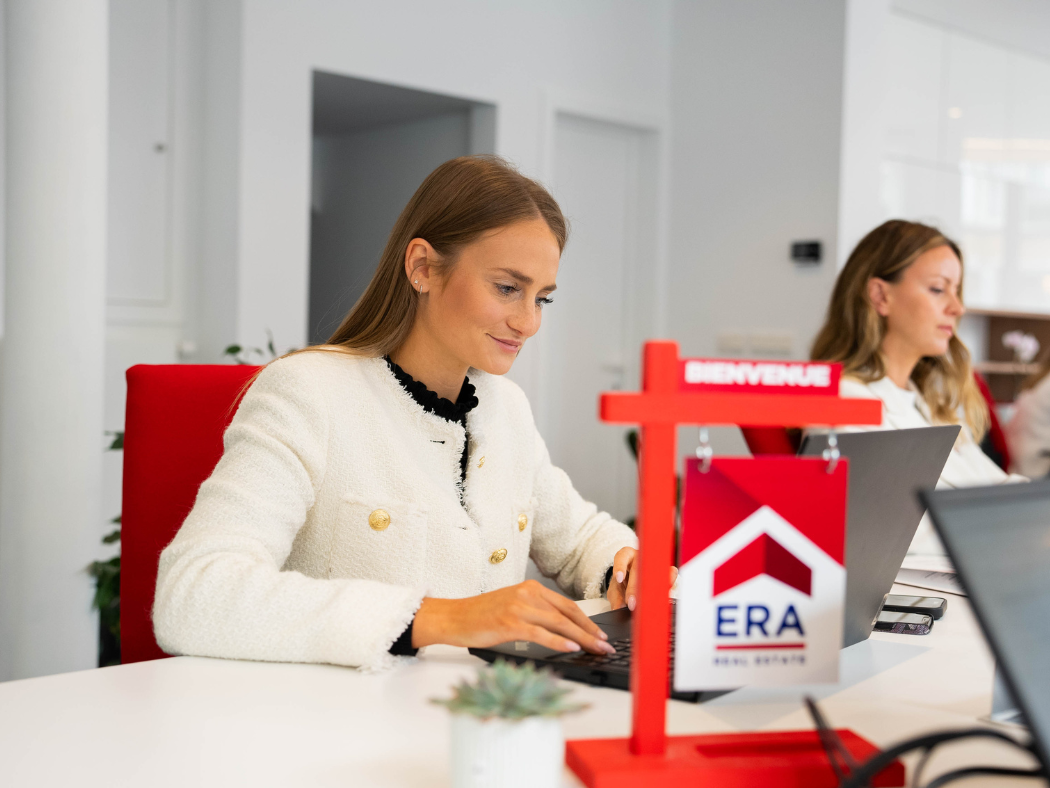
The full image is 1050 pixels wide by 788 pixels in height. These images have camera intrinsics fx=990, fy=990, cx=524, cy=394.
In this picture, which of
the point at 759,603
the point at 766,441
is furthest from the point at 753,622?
the point at 766,441

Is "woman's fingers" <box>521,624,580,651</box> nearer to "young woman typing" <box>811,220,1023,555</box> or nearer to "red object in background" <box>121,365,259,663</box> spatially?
"red object in background" <box>121,365,259,663</box>

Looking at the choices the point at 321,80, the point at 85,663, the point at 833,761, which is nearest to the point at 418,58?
the point at 321,80

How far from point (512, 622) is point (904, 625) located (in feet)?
1.71

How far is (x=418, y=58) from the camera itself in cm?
406

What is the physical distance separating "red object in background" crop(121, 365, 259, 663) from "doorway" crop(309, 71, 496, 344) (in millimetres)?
2948

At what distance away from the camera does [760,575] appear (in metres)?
0.68

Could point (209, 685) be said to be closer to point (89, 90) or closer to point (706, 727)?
point (706, 727)

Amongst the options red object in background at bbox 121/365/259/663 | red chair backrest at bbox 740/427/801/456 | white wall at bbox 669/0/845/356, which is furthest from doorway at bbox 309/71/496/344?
red object in background at bbox 121/365/259/663

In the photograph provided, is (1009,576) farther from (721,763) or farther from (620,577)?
(620,577)

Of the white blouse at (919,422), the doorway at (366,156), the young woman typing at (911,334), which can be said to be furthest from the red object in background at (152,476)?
the doorway at (366,156)

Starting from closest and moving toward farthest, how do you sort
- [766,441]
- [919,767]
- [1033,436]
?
1. [919,767]
2. [766,441]
3. [1033,436]

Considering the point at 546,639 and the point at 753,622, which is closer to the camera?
the point at 753,622

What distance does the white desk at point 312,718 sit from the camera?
71cm

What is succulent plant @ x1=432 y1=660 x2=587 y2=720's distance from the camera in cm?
59
